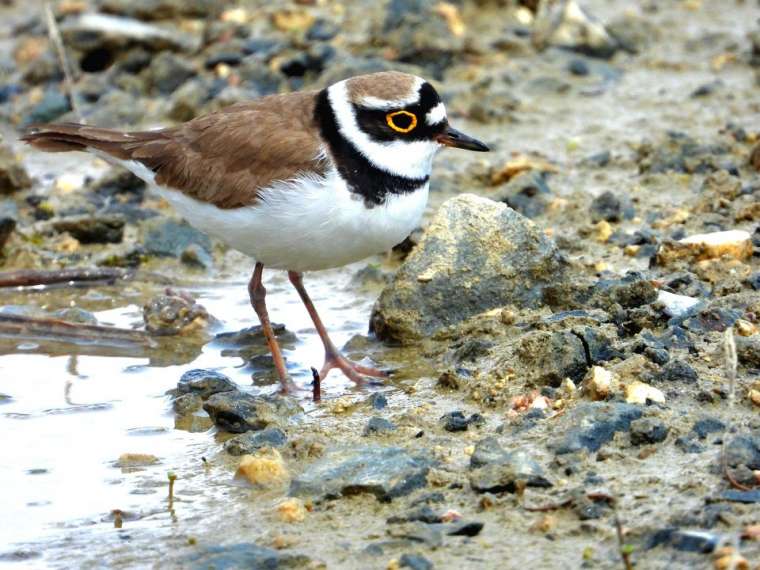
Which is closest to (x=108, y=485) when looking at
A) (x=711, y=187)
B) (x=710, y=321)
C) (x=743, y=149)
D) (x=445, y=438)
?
(x=445, y=438)

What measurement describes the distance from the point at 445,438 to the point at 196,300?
110 inches

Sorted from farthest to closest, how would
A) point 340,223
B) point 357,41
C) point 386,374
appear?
1. point 357,41
2. point 386,374
3. point 340,223

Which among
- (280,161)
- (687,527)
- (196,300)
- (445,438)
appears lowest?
(196,300)

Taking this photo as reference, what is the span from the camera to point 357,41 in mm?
11484

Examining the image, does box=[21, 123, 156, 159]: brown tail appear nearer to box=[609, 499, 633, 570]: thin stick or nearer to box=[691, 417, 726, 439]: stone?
box=[691, 417, 726, 439]: stone

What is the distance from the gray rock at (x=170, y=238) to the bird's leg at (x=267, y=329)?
1.65 m

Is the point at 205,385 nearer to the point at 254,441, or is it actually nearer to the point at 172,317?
the point at 254,441

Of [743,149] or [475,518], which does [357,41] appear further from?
[475,518]

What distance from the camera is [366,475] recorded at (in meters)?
4.75

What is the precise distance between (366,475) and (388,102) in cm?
216

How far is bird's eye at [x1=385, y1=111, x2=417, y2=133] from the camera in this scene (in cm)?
616

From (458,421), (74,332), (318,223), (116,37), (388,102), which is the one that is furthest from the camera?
(116,37)

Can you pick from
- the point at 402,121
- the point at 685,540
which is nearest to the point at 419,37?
the point at 402,121

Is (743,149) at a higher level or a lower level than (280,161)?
lower
